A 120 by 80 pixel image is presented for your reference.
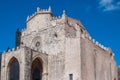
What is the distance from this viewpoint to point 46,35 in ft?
139

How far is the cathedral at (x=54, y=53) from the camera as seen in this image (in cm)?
3831

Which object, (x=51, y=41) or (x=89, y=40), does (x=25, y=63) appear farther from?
(x=89, y=40)

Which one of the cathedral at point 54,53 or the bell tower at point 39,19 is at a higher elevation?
the bell tower at point 39,19

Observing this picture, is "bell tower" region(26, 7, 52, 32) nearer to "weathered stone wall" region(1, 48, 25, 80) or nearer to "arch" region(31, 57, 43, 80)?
"arch" region(31, 57, 43, 80)

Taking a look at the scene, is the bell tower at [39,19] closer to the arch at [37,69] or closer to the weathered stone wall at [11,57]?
the arch at [37,69]

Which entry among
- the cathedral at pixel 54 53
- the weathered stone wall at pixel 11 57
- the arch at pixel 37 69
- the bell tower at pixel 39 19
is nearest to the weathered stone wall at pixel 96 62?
the cathedral at pixel 54 53

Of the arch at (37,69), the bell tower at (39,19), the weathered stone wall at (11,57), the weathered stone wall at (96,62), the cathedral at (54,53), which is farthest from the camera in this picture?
the bell tower at (39,19)

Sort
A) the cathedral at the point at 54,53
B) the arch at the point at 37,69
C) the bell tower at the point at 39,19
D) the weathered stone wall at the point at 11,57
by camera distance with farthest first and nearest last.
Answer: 1. the bell tower at the point at 39,19
2. the arch at the point at 37,69
3. the cathedral at the point at 54,53
4. the weathered stone wall at the point at 11,57

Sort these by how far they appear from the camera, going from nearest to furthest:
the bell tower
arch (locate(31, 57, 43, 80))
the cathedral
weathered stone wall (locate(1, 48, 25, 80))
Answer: weathered stone wall (locate(1, 48, 25, 80)) → the cathedral → arch (locate(31, 57, 43, 80)) → the bell tower

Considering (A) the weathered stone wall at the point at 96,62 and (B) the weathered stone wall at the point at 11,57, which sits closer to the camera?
(B) the weathered stone wall at the point at 11,57

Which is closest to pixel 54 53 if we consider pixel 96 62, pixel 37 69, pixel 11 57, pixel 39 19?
pixel 37 69

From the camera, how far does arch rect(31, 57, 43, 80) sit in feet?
134

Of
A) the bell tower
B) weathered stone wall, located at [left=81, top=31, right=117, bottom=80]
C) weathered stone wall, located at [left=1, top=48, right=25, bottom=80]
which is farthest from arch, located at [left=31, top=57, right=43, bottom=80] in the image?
weathered stone wall, located at [left=81, top=31, right=117, bottom=80]

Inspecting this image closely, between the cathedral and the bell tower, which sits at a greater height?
the bell tower
